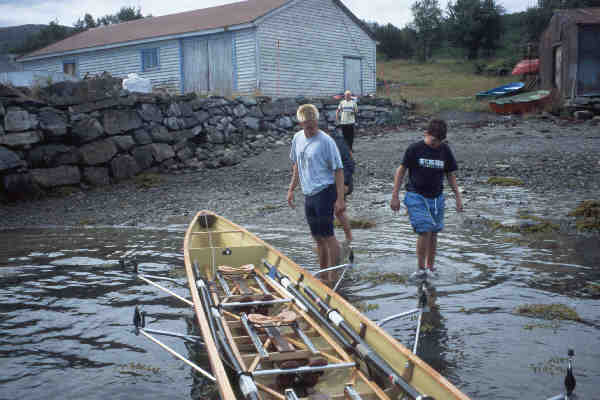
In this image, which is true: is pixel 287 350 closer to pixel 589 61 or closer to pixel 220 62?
pixel 220 62

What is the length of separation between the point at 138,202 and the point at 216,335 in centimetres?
1008

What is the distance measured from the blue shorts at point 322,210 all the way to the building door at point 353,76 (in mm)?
22671

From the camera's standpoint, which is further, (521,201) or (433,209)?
(521,201)

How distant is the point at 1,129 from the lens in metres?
14.2

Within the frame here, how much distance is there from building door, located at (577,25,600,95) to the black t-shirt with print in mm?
20166

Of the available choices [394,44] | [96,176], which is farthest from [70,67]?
[394,44]

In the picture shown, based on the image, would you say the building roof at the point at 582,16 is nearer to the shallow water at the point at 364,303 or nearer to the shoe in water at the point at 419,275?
the shallow water at the point at 364,303

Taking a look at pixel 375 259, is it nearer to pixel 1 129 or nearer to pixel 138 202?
pixel 138 202

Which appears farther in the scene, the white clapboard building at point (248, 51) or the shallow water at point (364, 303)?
the white clapboard building at point (248, 51)

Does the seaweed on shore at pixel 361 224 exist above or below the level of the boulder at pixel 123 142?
below

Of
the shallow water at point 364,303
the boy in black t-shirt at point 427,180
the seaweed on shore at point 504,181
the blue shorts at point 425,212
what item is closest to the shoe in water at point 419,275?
the shallow water at point 364,303

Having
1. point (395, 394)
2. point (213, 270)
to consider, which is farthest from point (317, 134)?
point (395, 394)

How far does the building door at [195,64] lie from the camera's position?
25.1 meters

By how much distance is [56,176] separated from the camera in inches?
593
